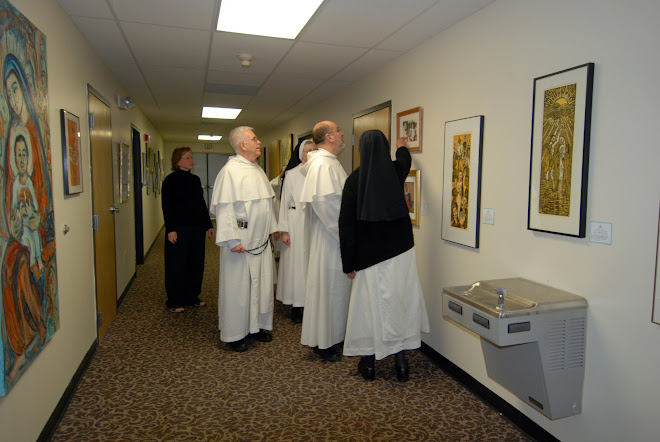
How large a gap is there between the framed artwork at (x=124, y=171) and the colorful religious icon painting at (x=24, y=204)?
8.44 feet

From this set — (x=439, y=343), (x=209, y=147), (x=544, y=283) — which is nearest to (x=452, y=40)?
(x=544, y=283)

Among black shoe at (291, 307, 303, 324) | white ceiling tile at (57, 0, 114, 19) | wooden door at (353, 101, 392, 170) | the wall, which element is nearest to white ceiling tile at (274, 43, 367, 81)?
wooden door at (353, 101, 392, 170)

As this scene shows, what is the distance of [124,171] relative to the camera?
194 inches

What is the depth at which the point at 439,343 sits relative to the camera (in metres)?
3.17

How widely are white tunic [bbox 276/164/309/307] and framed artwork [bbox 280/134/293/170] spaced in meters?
3.48

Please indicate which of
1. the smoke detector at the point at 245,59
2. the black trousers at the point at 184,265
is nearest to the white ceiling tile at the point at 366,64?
the smoke detector at the point at 245,59

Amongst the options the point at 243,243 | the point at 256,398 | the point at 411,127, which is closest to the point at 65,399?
the point at 256,398

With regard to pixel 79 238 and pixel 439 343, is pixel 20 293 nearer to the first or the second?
pixel 79 238

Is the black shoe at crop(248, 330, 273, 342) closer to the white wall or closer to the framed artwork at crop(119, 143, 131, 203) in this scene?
the white wall

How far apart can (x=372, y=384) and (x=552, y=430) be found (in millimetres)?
1086

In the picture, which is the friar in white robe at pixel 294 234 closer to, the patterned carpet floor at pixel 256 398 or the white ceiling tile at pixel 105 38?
the patterned carpet floor at pixel 256 398

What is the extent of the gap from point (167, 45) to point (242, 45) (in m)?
0.60

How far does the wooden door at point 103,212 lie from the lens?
3.37m

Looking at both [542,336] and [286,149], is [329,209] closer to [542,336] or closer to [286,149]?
[542,336]
